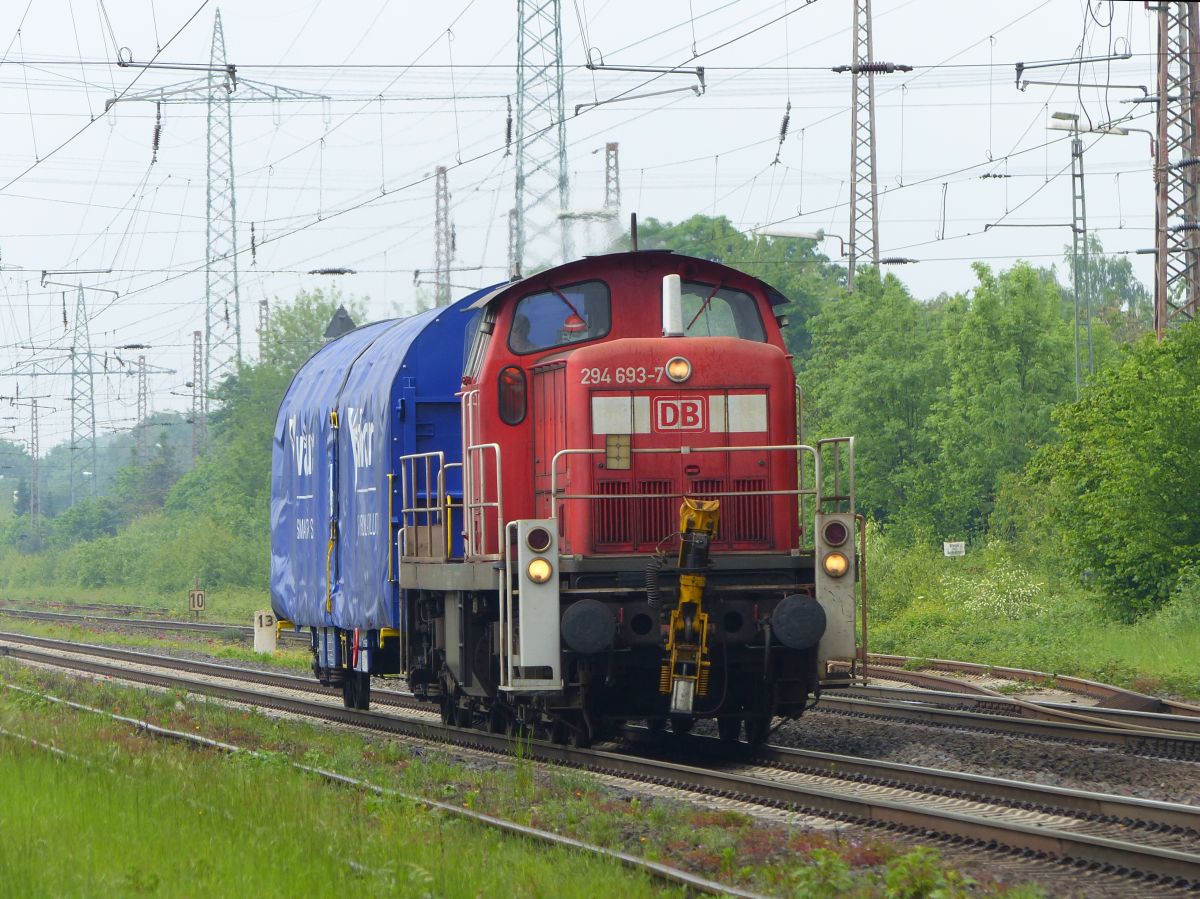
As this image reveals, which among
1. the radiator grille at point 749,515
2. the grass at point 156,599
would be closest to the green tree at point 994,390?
the grass at point 156,599

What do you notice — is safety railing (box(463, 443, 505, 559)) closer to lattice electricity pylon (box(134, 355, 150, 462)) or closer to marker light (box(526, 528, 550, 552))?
marker light (box(526, 528, 550, 552))

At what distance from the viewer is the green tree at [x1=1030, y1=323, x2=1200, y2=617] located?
20609 mm

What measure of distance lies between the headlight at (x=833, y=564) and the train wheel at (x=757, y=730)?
1433 mm

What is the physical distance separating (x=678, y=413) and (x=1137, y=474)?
37.4 ft

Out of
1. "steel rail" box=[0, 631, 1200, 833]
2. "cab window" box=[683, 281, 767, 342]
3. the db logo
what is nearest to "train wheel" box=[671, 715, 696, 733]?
"steel rail" box=[0, 631, 1200, 833]

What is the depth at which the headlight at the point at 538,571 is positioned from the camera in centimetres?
1075

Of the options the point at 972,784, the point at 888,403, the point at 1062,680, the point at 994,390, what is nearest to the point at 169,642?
the point at 888,403

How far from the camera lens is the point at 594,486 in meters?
11.3

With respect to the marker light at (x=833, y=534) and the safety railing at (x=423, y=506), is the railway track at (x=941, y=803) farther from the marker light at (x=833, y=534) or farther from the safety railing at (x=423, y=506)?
the safety railing at (x=423, y=506)

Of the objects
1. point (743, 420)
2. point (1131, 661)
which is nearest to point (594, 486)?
point (743, 420)

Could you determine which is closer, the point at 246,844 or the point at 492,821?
the point at 246,844

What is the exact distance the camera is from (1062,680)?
17328 mm

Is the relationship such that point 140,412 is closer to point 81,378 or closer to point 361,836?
point 81,378

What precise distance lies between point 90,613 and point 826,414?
23.4 m
